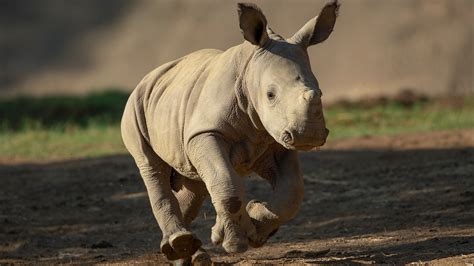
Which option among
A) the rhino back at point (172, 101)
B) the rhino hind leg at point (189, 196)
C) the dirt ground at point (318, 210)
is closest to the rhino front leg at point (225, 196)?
the rhino back at point (172, 101)

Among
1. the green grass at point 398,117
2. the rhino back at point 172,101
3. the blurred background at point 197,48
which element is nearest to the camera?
the rhino back at point 172,101

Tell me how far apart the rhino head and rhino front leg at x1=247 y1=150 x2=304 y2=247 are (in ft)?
1.42

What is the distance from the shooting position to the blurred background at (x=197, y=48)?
18453 mm

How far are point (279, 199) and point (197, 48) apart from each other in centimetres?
1598

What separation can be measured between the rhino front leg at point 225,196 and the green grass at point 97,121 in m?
7.04

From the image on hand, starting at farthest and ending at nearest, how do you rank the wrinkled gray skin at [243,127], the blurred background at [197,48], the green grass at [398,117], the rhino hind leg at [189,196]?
1. the blurred background at [197,48]
2. the green grass at [398,117]
3. the rhino hind leg at [189,196]
4. the wrinkled gray skin at [243,127]

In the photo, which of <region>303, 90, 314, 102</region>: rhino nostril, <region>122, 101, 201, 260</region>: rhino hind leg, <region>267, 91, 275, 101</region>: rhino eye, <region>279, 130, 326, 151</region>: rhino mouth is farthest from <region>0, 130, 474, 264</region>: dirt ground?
<region>303, 90, 314, 102</region>: rhino nostril

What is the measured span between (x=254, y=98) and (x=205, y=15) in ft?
55.6

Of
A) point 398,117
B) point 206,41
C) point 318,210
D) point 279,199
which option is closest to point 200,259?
point 279,199

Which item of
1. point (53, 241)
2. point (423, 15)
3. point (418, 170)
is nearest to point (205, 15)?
point (423, 15)

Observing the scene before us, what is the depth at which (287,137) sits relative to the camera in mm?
7242

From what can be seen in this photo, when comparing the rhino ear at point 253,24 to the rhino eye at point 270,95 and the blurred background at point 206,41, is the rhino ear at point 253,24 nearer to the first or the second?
the rhino eye at point 270,95

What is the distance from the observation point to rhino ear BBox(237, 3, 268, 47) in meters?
7.47

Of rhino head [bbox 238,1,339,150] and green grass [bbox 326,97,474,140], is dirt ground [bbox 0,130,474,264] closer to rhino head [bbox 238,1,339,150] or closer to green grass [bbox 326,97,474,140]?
green grass [bbox 326,97,474,140]
